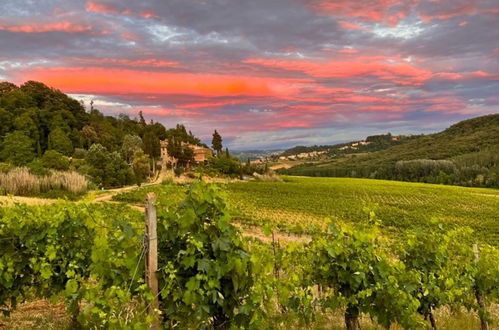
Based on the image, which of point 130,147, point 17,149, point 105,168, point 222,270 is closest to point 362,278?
point 222,270

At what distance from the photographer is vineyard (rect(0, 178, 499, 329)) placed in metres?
3.81

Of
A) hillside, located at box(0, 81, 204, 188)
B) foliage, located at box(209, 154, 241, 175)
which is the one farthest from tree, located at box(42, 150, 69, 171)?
foliage, located at box(209, 154, 241, 175)

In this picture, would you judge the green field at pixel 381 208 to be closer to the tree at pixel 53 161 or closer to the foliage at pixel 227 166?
the foliage at pixel 227 166

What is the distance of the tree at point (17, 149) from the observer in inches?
2157

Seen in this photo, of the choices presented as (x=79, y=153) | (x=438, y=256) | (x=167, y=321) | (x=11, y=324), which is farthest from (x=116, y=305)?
(x=79, y=153)

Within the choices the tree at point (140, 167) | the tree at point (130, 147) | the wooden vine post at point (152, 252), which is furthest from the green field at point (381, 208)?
the tree at point (130, 147)

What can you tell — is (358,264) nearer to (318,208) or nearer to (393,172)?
(318,208)

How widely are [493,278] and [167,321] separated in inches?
274

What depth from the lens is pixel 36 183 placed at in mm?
34688

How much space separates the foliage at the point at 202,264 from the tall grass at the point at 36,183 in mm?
34843

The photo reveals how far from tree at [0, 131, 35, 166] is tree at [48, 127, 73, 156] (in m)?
6.22

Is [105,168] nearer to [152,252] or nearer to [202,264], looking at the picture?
[152,252]

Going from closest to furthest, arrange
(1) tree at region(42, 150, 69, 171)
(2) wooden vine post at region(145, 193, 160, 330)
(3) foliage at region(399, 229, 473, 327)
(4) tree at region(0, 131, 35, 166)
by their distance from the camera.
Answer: (2) wooden vine post at region(145, 193, 160, 330) → (3) foliage at region(399, 229, 473, 327) → (1) tree at region(42, 150, 69, 171) → (4) tree at region(0, 131, 35, 166)

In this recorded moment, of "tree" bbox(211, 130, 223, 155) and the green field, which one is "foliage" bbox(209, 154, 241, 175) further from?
the green field
